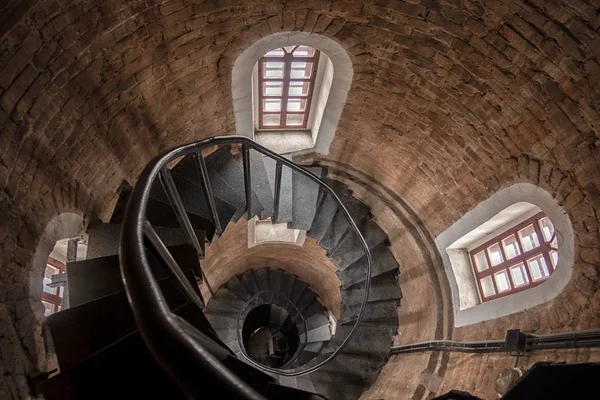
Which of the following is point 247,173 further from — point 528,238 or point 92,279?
point 528,238

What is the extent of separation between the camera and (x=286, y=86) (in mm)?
5355

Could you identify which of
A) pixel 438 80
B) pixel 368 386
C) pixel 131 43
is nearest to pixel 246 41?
pixel 131 43

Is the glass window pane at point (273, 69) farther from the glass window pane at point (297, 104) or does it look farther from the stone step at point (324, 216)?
the stone step at point (324, 216)

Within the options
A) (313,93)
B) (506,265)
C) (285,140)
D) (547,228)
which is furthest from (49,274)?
(547,228)

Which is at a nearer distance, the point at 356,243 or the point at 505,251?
the point at 505,251

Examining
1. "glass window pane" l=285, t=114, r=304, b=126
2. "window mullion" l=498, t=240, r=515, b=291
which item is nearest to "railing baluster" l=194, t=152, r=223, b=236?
"glass window pane" l=285, t=114, r=304, b=126

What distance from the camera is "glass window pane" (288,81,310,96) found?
5.33 meters

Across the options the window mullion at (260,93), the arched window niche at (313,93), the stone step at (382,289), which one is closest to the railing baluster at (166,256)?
the arched window niche at (313,93)

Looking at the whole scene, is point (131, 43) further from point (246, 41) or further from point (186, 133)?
point (186, 133)

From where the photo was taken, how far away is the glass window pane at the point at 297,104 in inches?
219

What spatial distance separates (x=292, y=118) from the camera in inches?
226

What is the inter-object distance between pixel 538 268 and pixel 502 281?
636mm


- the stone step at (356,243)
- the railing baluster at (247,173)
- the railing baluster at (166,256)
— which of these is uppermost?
the railing baluster at (247,173)

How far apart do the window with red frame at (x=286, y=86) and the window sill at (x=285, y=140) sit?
0.10 m
